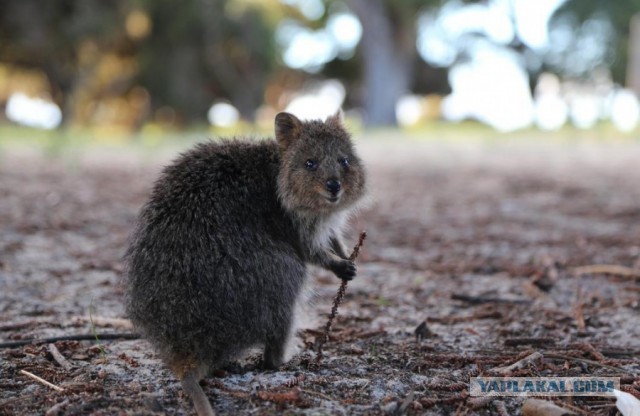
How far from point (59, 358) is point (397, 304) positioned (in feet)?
7.08

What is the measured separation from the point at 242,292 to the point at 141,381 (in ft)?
2.00

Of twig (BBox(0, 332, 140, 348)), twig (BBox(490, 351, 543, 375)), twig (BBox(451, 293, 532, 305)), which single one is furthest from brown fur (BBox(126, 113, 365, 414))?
twig (BBox(451, 293, 532, 305))

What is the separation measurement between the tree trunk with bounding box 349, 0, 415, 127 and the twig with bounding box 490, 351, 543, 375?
22.8 m

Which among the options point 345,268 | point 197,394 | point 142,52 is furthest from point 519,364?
point 142,52

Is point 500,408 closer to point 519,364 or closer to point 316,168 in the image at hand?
point 519,364

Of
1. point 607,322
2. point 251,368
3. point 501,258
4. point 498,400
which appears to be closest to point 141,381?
point 251,368

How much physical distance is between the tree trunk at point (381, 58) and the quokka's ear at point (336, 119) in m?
21.7

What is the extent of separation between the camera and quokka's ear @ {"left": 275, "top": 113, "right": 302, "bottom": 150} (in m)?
3.69

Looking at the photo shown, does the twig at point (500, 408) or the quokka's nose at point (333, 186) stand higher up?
the quokka's nose at point (333, 186)

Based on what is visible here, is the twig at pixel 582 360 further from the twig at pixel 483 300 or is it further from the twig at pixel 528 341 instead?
the twig at pixel 483 300

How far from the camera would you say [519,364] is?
124 inches

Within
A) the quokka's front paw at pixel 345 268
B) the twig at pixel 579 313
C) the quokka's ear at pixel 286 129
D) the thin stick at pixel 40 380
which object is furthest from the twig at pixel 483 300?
the thin stick at pixel 40 380

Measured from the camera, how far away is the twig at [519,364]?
307 centimetres

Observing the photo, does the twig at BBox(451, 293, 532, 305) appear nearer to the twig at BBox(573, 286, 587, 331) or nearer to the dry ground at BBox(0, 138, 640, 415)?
the dry ground at BBox(0, 138, 640, 415)
